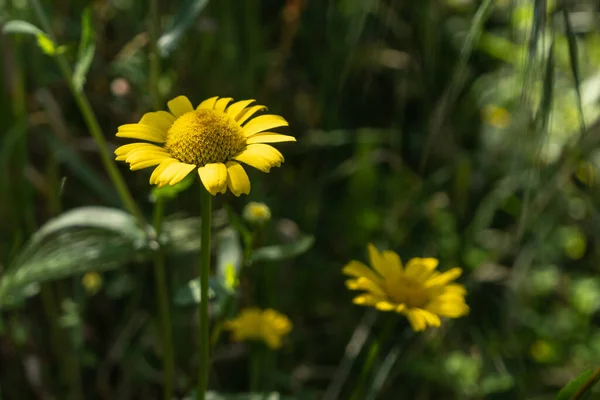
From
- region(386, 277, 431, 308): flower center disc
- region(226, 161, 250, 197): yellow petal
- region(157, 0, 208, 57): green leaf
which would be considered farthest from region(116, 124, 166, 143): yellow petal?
region(386, 277, 431, 308): flower center disc

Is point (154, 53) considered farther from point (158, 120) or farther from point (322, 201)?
point (322, 201)

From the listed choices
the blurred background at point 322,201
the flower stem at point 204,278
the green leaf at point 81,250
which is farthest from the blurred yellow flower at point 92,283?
the flower stem at point 204,278

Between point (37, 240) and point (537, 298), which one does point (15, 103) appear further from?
point (537, 298)

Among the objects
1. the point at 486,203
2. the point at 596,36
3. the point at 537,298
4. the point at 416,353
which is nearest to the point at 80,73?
the point at 416,353

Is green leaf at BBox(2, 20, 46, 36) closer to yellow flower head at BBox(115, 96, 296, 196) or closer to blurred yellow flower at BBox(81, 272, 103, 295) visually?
yellow flower head at BBox(115, 96, 296, 196)

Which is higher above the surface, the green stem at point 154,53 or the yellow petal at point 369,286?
the green stem at point 154,53

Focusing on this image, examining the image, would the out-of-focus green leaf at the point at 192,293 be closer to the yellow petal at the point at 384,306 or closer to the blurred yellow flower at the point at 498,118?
the yellow petal at the point at 384,306
